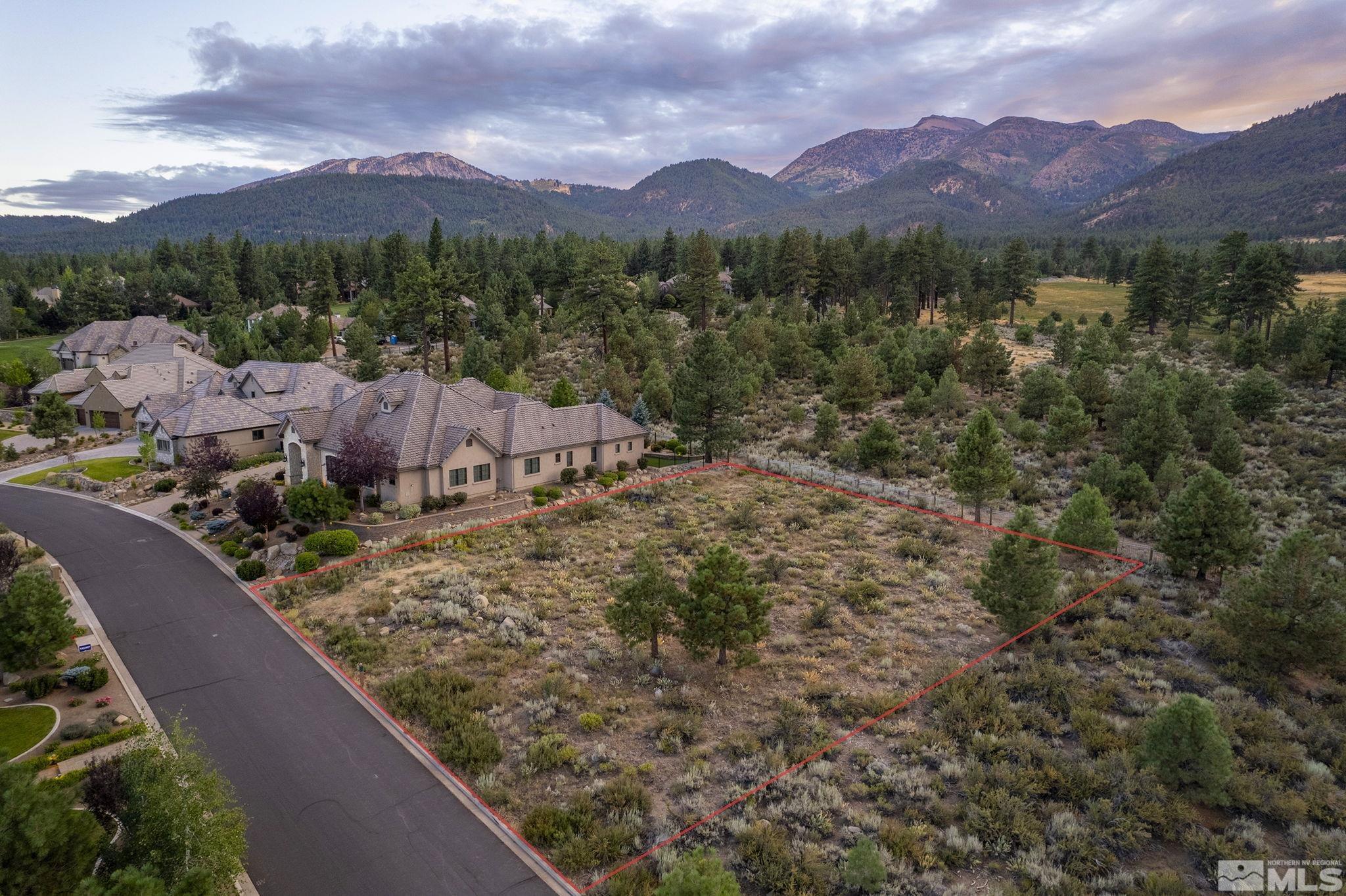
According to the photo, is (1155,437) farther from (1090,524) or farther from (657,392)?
(657,392)

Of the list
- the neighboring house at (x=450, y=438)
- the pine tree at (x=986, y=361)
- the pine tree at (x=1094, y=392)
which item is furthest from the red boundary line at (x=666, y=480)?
the pine tree at (x=986, y=361)

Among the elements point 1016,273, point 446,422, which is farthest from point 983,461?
point 1016,273

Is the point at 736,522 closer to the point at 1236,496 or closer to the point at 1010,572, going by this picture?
the point at 1010,572

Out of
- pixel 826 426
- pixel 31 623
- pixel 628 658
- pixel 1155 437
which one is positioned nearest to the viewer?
pixel 31 623

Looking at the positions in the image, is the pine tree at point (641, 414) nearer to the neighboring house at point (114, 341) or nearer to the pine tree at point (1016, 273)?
the neighboring house at point (114, 341)

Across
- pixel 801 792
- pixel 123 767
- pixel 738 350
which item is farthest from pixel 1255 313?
pixel 123 767

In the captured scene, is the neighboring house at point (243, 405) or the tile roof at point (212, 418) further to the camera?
the neighboring house at point (243, 405)
